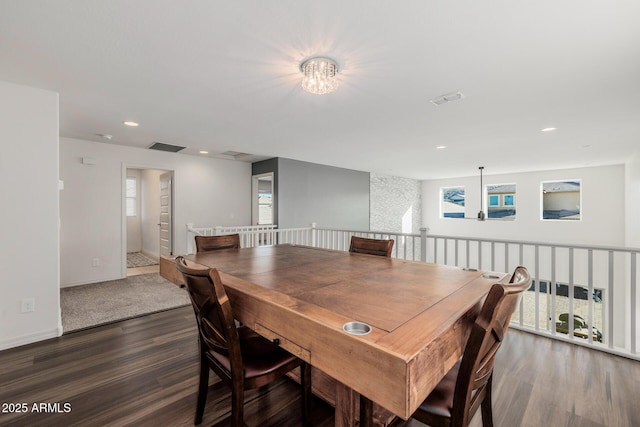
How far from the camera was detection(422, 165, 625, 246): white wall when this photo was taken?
6242mm

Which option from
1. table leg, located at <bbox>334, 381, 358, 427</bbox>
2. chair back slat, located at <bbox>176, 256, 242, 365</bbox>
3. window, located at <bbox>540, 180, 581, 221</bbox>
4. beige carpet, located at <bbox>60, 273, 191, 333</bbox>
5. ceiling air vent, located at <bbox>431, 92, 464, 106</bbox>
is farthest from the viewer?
window, located at <bbox>540, 180, 581, 221</bbox>

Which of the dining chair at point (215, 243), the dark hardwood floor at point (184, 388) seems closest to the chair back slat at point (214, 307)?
the dark hardwood floor at point (184, 388)

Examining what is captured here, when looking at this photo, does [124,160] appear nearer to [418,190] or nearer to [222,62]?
[222,62]

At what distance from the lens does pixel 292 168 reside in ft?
18.9

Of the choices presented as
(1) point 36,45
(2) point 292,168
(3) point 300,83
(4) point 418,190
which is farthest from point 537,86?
(4) point 418,190

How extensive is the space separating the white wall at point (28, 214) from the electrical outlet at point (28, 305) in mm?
20

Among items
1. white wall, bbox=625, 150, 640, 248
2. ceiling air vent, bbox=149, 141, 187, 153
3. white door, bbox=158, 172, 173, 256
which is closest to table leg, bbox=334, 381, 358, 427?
ceiling air vent, bbox=149, 141, 187, 153

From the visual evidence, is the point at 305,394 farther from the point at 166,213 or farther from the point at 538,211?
the point at 538,211

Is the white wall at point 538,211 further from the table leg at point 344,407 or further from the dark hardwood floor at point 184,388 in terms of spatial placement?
the table leg at point 344,407

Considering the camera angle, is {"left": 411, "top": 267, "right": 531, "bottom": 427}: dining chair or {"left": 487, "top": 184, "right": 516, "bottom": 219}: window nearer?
{"left": 411, "top": 267, "right": 531, "bottom": 427}: dining chair

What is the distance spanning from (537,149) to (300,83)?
459cm

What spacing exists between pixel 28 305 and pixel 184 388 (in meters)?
1.91

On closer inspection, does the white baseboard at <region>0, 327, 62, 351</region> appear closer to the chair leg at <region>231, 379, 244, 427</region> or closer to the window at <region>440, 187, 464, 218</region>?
the chair leg at <region>231, 379, 244, 427</region>

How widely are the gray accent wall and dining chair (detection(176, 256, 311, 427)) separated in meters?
4.04
